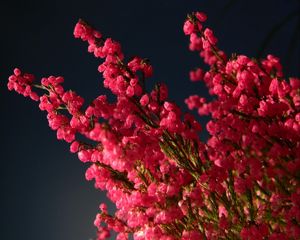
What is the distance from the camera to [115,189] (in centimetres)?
171

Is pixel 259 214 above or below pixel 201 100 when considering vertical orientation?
below

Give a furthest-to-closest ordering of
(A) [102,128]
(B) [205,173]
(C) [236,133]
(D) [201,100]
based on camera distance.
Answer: (D) [201,100]
(C) [236,133]
(B) [205,173]
(A) [102,128]

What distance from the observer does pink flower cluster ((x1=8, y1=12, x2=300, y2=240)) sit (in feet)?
5.06

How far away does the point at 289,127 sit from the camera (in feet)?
5.27

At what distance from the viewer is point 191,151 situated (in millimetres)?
1675

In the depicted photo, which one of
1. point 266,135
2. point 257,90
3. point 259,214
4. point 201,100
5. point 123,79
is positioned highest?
point 201,100

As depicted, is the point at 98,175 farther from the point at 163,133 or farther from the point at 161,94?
the point at 161,94

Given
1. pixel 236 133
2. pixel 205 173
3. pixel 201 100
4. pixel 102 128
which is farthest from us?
pixel 201 100

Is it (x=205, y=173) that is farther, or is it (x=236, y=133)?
(x=236, y=133)

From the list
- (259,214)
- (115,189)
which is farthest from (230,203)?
(115,189)

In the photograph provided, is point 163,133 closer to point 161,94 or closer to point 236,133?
point 161,94

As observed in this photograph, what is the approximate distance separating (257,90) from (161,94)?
0.48m

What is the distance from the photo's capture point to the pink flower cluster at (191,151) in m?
1.54

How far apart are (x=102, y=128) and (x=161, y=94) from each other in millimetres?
503
